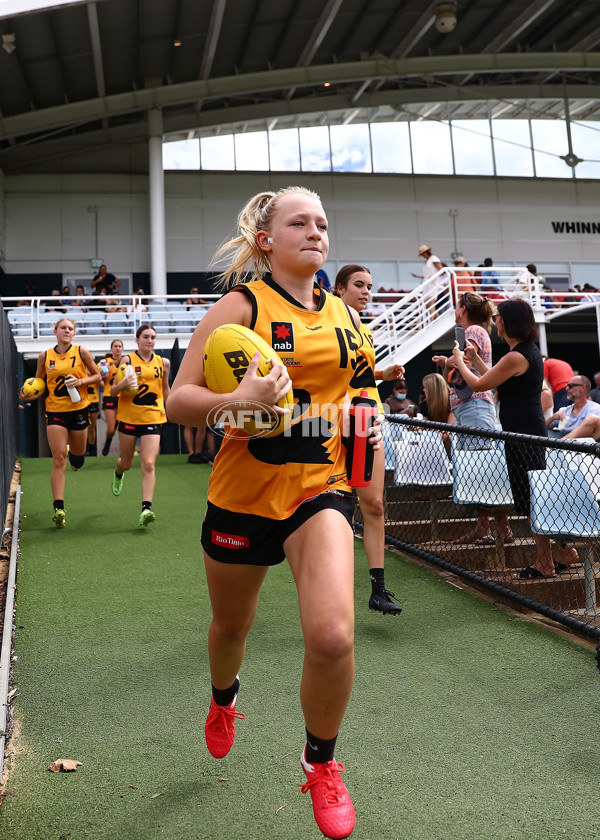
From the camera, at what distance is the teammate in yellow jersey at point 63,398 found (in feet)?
24.5

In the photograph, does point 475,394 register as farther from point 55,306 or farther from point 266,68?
point 266,68

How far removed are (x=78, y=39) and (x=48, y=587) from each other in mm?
18194

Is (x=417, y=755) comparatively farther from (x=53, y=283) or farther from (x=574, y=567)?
(x=53, y=283)

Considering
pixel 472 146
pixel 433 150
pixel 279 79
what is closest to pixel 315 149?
pixel 279 79

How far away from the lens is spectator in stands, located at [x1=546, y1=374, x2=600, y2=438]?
639 cm

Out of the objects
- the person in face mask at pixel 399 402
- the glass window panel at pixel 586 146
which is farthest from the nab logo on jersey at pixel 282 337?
the glass window panel at pixel 586 146

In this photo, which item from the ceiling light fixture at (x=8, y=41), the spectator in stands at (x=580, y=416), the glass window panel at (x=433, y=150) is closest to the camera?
the spectator in stands at (x=580, y=416)

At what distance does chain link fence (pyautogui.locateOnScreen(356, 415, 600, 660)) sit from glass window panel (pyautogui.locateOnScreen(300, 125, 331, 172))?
21115 mm

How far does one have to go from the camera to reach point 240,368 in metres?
2.19

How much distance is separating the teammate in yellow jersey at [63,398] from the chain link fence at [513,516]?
3.09 metres

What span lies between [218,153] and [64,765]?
2575 cm

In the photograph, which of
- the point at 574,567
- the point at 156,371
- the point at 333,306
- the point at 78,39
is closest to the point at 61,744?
the point at 333,306

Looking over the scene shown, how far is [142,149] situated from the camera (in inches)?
1022

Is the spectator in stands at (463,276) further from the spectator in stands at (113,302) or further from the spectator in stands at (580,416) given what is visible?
the spectator in stands at (580,416)
